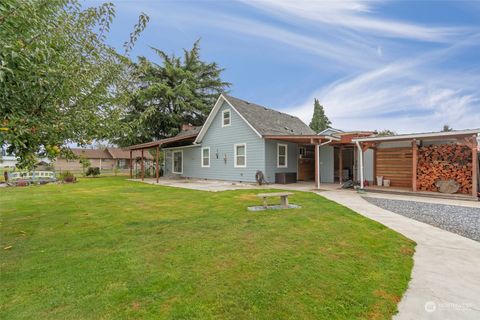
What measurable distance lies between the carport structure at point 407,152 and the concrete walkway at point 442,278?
17.9ft

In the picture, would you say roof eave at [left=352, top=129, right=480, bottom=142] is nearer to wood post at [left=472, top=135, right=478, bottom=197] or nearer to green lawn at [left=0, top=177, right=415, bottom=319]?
wood post at [left=472, top=135, right=478, bottom=197]

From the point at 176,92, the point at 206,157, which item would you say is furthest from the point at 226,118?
the point at 176,92

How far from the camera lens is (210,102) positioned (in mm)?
29141

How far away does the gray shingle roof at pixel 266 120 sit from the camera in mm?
14192

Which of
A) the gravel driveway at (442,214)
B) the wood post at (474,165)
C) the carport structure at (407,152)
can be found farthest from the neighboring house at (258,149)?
the gravel driveway at (442,214)

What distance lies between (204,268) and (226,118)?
13072 millimetres

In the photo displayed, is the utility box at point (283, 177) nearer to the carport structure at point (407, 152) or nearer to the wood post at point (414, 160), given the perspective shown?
the carport structure at point (407, 152)

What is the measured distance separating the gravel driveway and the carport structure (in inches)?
92.8

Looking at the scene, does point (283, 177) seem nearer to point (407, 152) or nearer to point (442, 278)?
point (407, 152)

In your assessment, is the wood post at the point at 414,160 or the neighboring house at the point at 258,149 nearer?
the wood post at the point at 414,160

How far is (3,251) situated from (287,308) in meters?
4.57

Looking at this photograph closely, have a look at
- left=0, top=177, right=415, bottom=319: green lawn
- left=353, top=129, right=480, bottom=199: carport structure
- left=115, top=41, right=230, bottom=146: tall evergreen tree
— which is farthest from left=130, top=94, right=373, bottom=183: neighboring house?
left=115, top=41, right=230, bottom=146: tall evergreen tree

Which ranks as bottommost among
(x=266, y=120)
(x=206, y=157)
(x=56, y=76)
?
(x=206, y=157)

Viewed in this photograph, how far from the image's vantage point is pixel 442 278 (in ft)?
9.91
